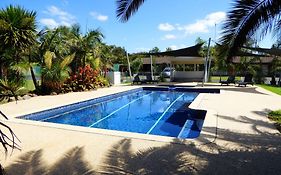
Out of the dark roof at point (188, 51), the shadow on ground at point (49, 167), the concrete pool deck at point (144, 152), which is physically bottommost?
the shadow on ground at point (49, 167)

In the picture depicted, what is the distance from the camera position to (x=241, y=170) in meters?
4.18

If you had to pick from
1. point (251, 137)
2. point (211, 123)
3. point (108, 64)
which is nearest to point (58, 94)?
point (108, 64)

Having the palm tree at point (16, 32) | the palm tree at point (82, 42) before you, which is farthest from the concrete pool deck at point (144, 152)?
the palm tree at point (82, 42)

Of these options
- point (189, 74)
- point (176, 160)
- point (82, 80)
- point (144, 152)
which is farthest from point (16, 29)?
point (189, 74)

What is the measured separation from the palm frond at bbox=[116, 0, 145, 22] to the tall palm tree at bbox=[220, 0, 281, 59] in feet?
6.11

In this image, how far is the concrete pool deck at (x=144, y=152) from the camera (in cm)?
425

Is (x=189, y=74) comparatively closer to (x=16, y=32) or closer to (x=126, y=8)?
(x=16, y=32)

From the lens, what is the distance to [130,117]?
1159 cm

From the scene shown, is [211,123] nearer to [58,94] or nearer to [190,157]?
[190,157]

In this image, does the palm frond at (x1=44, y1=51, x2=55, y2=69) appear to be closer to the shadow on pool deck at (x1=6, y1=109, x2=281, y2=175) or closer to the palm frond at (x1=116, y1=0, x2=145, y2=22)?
the palm frond at (x1=116, y1=0, x2=145, y2=22)

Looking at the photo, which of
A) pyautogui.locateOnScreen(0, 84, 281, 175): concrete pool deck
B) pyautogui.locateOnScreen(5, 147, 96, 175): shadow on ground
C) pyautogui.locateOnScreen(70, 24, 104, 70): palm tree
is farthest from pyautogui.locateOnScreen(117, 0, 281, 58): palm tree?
pyautogui.locateOnScreen(70, 24, 104, 70): palm tree

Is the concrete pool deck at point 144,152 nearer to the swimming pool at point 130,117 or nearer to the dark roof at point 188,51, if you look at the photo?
the swimming pool at point 130,117

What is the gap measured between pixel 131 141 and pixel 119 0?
3021 mm

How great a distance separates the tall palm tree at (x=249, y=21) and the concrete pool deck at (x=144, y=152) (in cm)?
215
